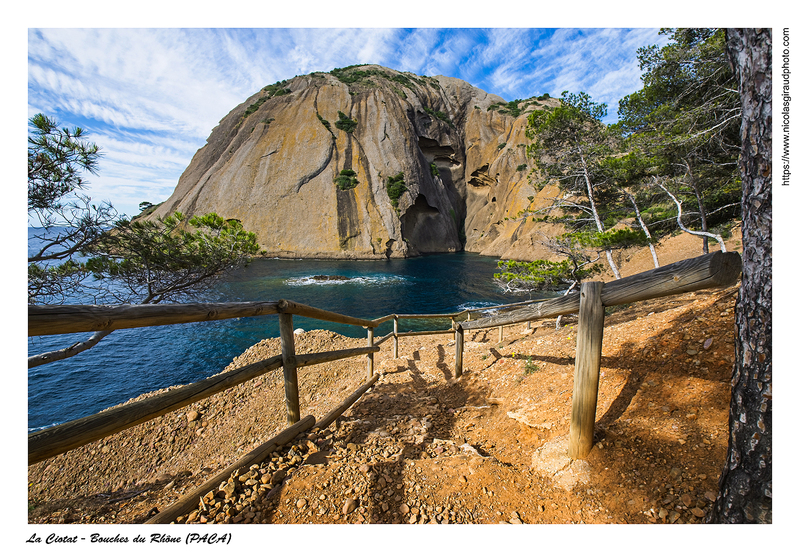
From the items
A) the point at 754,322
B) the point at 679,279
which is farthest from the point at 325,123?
the point at 754,322

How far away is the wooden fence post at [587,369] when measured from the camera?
223 centimetres

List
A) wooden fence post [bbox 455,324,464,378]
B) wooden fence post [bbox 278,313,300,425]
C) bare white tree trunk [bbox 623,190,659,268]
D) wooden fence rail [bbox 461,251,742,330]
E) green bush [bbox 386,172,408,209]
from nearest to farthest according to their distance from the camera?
wooden fence rail [bbox 461,251,742,330]
wooden fence post [bbox 278,313,300,425]
wooden fence post [bbox 455,324,464,378]
bare white tree trunk [bbox 623,190,659,268]
green bush [bbox 386,172,408,209]

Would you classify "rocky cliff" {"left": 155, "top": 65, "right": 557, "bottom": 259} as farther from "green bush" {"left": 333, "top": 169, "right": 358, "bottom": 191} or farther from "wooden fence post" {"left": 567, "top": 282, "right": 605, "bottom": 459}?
"wooden fence post" {"left": 567, "top": 282, "right": 605, "bottom": 459}

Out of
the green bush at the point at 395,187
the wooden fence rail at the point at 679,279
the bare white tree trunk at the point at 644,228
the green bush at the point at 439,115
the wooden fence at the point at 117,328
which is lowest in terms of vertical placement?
the wooden fence at the point at 117,328

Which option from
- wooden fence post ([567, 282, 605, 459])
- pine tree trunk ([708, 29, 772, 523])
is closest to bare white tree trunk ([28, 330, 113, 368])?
wooden fence post ([567, 282, 605, 459])

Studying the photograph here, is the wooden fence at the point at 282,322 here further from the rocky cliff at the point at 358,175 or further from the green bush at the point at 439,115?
the green bush at the point at 439,115

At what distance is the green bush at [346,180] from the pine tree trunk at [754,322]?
138 ft

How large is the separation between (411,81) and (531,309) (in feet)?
220

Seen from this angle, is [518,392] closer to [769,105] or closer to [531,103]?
[769,105]

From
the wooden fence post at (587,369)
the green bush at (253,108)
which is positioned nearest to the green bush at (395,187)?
the green bush at (253,108)

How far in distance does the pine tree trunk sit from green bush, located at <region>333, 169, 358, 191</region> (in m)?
42.0

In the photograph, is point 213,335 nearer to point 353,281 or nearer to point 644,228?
point 353,281

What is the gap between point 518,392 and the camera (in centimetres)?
395

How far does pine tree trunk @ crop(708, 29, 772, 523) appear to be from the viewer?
5.19ft
